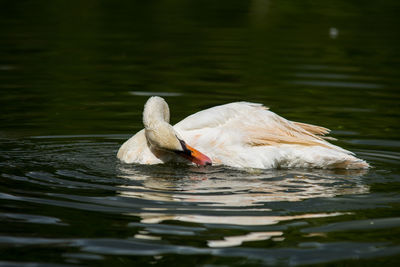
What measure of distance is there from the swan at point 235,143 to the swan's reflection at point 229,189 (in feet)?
0.44

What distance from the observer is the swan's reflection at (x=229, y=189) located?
6355mm

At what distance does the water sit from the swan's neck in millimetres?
498

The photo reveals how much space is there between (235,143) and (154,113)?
97cm

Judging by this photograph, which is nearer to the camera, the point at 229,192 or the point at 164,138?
the point at 229,192

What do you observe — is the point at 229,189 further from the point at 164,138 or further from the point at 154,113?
the point at 154,113

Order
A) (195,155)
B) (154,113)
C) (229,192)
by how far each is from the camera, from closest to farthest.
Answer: (229,192) → (195,155) → (154,113)

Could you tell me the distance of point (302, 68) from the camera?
16062 millimetres

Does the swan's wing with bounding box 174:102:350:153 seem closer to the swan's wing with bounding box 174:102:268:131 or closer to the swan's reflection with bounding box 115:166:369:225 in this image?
the swan's wing with bounding box 174:102:268:131

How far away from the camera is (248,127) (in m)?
8.24

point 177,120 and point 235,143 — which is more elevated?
point 235,143

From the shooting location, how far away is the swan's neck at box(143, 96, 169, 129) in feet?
27.1

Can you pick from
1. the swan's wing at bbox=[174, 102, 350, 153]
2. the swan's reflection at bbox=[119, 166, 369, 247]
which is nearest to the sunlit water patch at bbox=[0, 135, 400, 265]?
the swan's reflection at bbox=[119, 166, 369, 247]

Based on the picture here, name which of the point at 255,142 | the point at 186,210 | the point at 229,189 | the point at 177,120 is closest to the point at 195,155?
the point at 255,142

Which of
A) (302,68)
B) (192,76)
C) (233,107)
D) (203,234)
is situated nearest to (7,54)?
(192,76)
